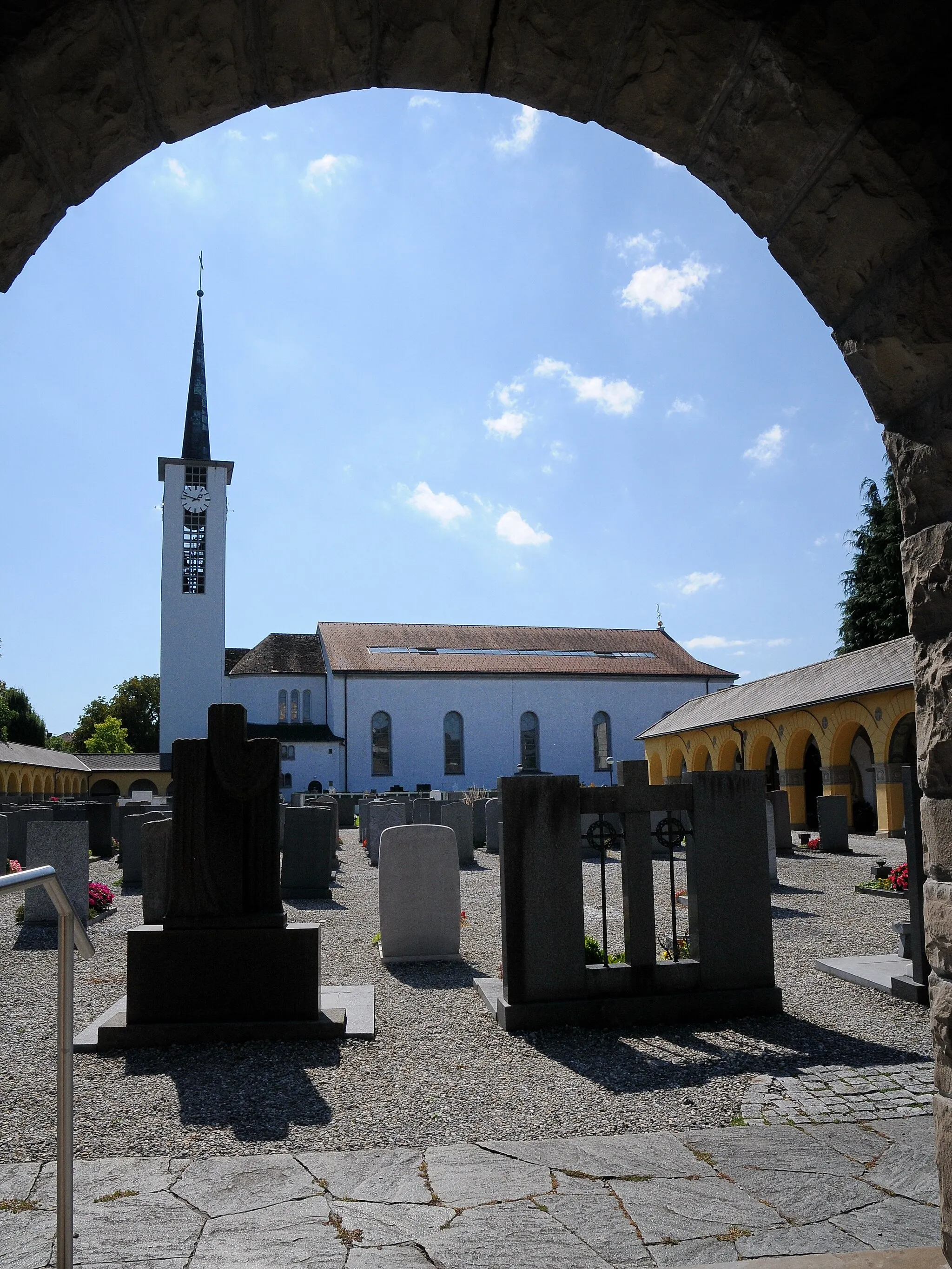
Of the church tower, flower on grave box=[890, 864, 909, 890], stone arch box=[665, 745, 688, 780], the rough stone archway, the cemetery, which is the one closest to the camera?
the rough stone archway

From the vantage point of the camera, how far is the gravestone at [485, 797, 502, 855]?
20109 mm

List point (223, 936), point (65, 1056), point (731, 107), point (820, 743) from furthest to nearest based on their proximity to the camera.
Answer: point (820, 743), point (223, 936), point (65, 1056), point (731, 107)

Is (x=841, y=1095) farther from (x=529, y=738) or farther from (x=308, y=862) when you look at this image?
(x=529, y=738)

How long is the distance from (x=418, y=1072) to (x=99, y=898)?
809cm

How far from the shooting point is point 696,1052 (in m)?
5.60

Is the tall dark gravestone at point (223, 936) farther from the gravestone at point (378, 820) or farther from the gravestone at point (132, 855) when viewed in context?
the gravestone at point (378, 820)

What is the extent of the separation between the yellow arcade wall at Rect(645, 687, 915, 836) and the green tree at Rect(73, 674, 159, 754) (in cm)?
4849

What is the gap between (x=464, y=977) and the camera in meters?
8.20

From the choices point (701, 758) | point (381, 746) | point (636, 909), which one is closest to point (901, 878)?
point (636, 909)

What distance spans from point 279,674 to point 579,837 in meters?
48.2

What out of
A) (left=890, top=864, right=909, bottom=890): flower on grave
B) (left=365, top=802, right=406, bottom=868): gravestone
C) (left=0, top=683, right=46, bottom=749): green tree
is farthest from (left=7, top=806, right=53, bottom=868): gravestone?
(left=0, top=683, right=46, bottom=749): green tree

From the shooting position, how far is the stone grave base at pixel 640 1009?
6164 mm

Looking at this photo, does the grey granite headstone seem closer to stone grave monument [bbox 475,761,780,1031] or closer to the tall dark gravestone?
stone grave monument [bbox 475,761,780,1031]

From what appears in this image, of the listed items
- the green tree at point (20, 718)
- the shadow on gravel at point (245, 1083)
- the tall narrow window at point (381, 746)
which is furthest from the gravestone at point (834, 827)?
the green tree at point (20, 718)
